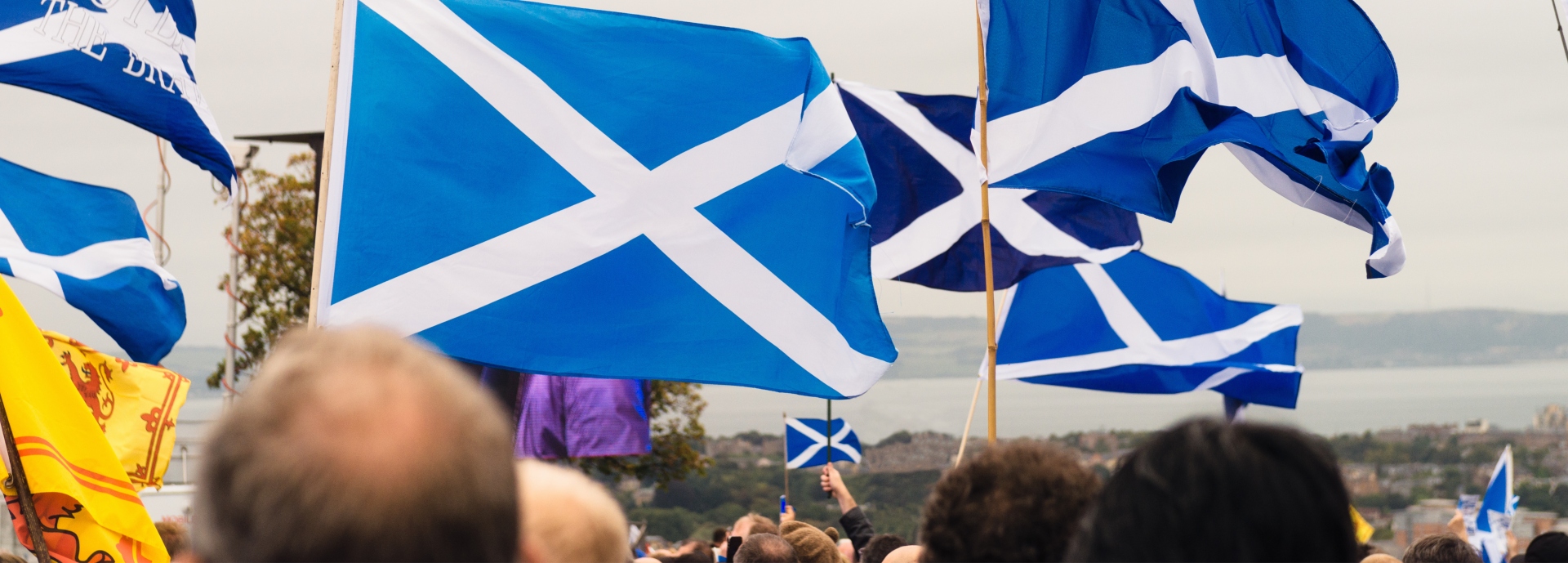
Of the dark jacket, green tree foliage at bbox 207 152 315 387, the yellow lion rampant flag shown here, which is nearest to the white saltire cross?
the dark jacket

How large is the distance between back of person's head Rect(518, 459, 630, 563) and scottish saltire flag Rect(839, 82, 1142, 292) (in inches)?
265

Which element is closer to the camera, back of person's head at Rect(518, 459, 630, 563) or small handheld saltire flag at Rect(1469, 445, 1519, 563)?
back of person's head at Rect(518, 459, 630, 563)

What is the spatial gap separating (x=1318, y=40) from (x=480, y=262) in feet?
13.2

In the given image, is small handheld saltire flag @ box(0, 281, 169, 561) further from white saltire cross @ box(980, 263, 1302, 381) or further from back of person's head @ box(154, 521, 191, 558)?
white saltire cross @ box(980, 263, 1302, 381)

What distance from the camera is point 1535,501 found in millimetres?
22891

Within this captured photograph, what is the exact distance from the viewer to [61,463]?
14.3 feet

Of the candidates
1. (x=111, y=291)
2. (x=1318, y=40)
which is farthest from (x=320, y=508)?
(x=111, y=291)

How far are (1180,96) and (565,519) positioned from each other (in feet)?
15.4

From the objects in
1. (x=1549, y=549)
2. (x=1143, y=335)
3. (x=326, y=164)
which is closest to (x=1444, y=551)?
(x=1549, y=549)

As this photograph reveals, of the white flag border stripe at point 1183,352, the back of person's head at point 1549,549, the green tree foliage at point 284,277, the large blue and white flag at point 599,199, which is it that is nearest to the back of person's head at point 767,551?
the large blue and white flag at point 599,199

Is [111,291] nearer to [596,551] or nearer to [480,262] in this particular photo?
[480,262]

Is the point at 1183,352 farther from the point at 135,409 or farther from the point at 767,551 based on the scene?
the point at 135,409

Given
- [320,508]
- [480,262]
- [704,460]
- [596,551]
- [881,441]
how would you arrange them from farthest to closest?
[704,460]
[881,441]
[480,262]
[596,551]
[320,508]

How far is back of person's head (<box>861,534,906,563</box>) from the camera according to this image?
16.7ft
